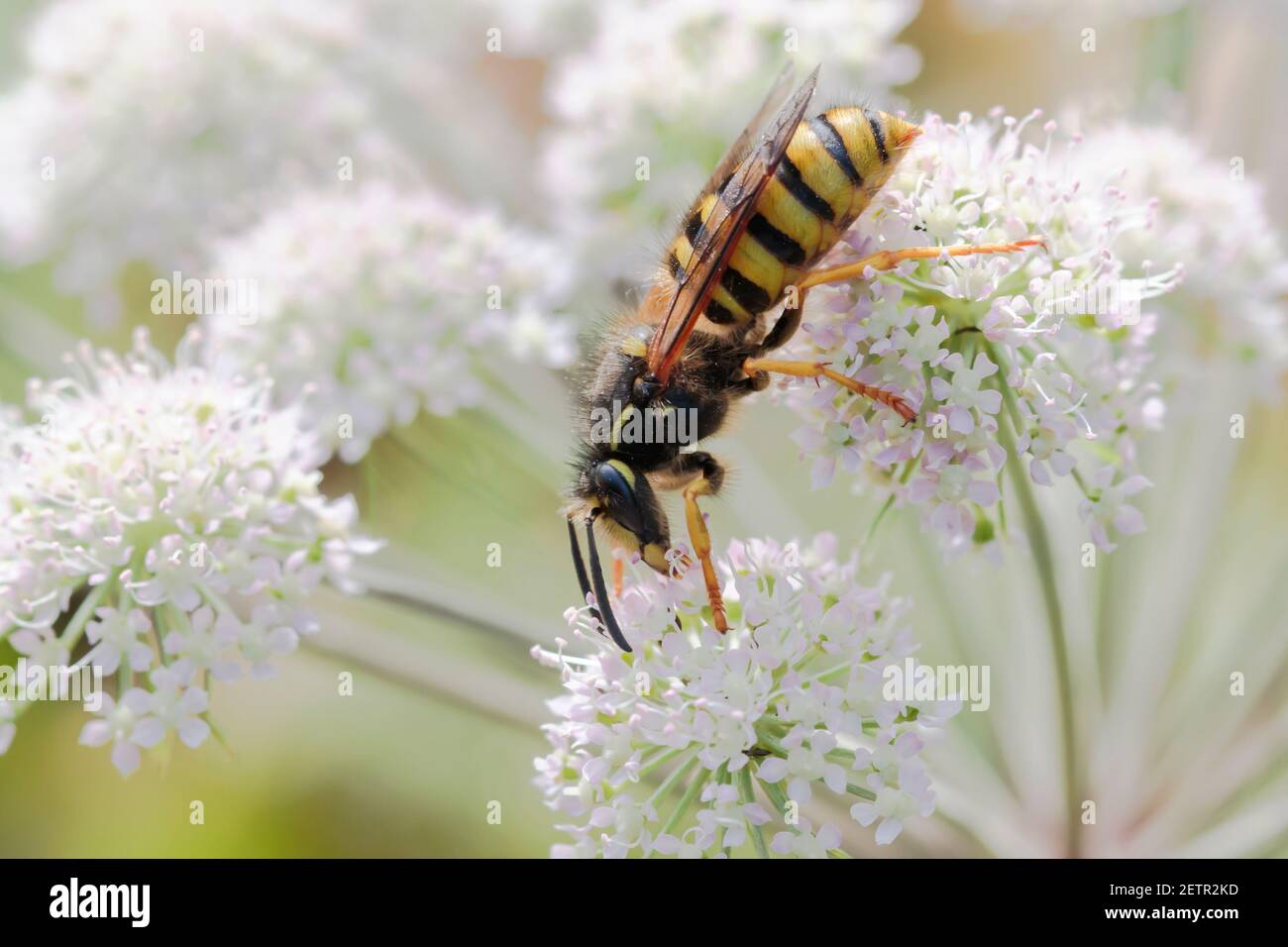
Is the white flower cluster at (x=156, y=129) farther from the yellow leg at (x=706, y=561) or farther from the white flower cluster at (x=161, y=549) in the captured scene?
the yellow leg at (x=706, y=561)

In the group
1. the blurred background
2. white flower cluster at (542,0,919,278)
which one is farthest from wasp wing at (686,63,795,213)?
white flower cluster at (542,0,919,278)

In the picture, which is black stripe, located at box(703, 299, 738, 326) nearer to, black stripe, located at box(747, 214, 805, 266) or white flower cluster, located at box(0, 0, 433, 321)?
black stripe, located at box(747, 214, 805, 266)

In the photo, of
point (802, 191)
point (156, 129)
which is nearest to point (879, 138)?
point (802, 191)

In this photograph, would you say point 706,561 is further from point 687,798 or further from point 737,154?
point 737,154

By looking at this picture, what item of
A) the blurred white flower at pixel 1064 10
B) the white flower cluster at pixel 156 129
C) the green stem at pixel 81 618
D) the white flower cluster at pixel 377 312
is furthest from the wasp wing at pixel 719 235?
the blurred white flower at pixel 1064 10

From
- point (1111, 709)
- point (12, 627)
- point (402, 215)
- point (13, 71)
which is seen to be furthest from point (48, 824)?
point (1111, 709)
